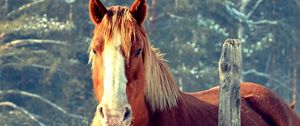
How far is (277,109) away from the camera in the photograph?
8.48 meters

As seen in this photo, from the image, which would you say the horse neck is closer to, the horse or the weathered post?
the horse

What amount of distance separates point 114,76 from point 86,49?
2292cm

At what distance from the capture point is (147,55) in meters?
6.30

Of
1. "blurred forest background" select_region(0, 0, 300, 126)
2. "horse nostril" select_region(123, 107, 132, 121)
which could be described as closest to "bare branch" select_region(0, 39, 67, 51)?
"blurred forest background" select_region(0, 0, 300, 126)

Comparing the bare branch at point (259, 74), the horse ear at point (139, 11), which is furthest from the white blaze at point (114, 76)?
the bare branch at point (259, 74)

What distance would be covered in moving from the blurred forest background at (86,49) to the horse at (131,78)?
1733cm

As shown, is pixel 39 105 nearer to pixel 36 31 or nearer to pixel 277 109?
pixel 36 31

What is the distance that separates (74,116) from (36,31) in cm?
276

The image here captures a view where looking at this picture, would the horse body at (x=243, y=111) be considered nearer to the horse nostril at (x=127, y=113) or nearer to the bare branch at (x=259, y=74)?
the horse nostril at (x=127, y=113)

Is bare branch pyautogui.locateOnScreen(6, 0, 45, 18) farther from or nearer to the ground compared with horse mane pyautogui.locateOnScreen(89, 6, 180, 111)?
nearer to the ground

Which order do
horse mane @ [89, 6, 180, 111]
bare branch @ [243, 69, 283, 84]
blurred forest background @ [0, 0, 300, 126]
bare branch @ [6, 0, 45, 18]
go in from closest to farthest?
horse mane @ [89, 6, 180, 111] < blurred forest background @ [0, 0, 300, 126] < bare branch @ [6, 0, 45, 18] < bare branch @ [243, 69, 283, 84]

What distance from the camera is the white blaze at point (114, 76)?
585 centimetres

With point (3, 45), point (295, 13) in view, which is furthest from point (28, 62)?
point (295, 13)

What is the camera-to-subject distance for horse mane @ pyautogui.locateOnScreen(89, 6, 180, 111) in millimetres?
6129
